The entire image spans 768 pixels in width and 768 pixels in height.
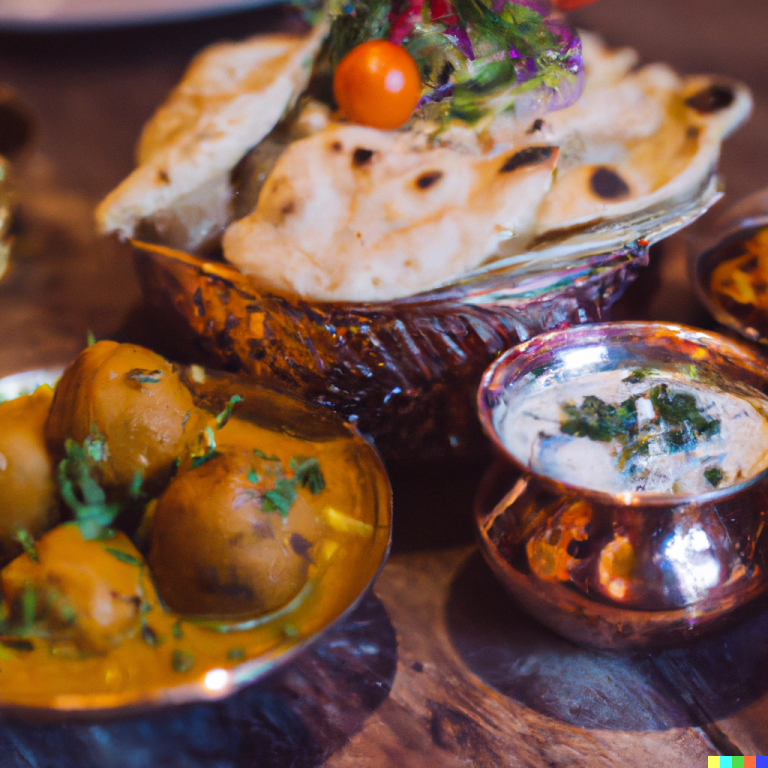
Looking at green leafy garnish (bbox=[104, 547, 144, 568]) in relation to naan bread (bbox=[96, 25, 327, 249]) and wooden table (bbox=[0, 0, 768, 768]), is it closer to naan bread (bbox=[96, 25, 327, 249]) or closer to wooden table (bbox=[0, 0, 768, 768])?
wooden table (bbox=[0, 0, 768, 768])

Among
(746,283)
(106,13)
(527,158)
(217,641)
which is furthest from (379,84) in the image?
(106,13)

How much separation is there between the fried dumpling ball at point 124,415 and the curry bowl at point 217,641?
2.5 inches

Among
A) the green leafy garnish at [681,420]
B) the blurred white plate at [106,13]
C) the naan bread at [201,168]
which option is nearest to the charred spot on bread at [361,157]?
the naan bread at [201,168]

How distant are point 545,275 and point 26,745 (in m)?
0.55

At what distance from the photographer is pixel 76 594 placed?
479mm

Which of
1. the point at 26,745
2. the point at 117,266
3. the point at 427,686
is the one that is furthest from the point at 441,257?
the point at 117,266

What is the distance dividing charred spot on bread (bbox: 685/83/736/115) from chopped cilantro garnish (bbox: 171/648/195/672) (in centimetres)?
78

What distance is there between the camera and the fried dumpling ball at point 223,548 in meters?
0.51

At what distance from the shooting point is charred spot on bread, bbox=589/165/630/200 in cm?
72

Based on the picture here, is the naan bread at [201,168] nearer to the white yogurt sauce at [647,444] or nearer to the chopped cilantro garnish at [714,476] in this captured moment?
the white yogurt sauce at [647,444]

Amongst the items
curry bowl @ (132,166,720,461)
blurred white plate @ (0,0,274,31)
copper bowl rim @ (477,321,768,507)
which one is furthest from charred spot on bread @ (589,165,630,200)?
blurred white plate @ (0,0,274,31)

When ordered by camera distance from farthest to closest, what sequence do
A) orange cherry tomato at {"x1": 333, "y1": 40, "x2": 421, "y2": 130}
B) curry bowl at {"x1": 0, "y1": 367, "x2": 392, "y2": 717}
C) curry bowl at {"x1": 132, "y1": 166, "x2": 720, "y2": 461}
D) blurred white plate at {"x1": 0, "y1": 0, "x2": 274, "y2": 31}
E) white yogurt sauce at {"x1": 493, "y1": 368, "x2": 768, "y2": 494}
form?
blurred white plate at {"x1": 0, "y1": 0, "x2": 274, "y2": 31} < orange cherry tomato at {"x1": 333, "y1": 40, "x2": 421, "y2": 130} < curry bowl at {"x1": 132, "y1": 166, "x2": 720, "y2": 461} < white yogurt sauce at {"x1": 493, "y1": 368, "x2": 768, "y2": 494} < curry bowl at {"x1": 0, "y1": 367, "x2": 392, "y2": 717}

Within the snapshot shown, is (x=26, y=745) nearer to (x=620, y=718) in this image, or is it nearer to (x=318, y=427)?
(x=318, y=427)

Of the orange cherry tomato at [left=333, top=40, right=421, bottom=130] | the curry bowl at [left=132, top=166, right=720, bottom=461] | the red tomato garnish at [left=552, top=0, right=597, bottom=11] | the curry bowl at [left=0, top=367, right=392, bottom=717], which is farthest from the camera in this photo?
the red tomato garnish at [left=552, top=0, right=597, bottom=11]
